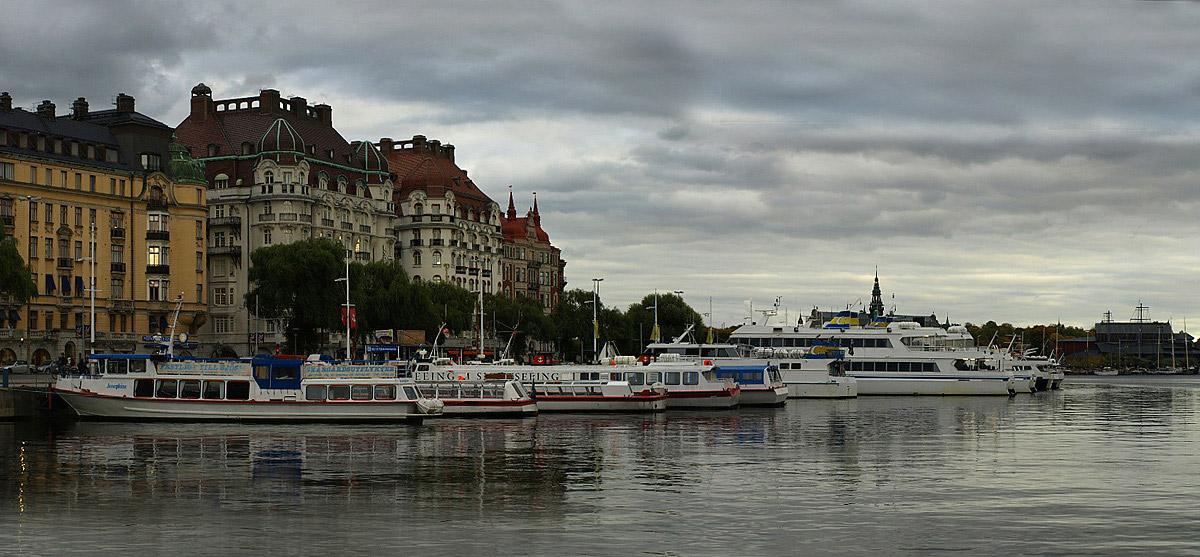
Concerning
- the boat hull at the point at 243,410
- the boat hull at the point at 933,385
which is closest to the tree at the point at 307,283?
the boat hull at the point at 933,385

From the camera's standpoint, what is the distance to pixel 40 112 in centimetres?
14675

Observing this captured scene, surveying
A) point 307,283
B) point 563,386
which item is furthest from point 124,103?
point 563,386

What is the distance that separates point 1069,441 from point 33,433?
49.8m

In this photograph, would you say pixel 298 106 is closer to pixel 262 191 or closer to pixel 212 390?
pixel 262 191

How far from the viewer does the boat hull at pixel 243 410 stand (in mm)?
75438

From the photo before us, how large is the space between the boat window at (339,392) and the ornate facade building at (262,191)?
7589cm

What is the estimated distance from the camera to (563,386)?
91312 mm

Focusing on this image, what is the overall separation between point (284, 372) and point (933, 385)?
69477 mm

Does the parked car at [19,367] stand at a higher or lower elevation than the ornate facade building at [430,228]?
lower

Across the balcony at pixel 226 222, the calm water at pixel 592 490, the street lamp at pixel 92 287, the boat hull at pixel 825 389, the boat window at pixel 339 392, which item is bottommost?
the calm water at pixel 592 490

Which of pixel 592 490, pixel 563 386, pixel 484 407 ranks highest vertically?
pixel 563 386

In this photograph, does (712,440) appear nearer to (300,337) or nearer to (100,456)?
(100,456)

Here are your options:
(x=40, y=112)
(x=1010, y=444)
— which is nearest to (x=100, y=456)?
(x=1010, y=444)

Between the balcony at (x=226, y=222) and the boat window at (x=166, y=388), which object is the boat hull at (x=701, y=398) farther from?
the balcony at (x=226, y=222)
